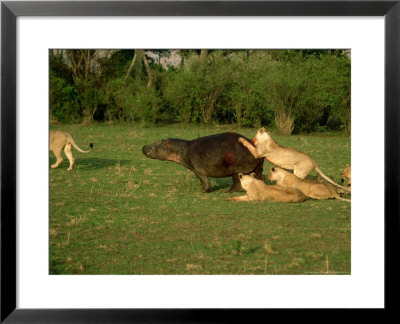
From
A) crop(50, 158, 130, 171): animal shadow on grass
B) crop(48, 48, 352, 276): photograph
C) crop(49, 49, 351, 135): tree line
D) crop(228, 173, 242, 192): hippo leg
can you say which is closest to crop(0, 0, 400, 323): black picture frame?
crop(48, 48, 352, 276): photograph

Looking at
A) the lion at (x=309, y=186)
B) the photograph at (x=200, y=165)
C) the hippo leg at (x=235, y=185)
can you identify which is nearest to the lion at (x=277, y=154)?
the photograph at (x=200, y=165)

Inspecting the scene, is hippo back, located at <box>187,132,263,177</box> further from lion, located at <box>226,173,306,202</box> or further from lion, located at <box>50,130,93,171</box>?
lion, located at <box>50,130,93,171</box>

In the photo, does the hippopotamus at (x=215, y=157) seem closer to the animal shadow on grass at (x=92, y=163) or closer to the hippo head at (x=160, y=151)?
the hippo head at (x=160, y=151)

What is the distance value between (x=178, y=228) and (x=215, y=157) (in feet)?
8.78

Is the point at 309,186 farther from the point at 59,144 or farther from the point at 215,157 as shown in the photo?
the point at 59,144

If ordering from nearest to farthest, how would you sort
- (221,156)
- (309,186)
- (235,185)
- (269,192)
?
(269,192)
(309,186)
(221,156)
(235,185)

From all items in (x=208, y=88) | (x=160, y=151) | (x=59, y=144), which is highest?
(x=208, y=88)

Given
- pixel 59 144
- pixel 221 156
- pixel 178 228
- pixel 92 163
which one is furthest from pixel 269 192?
pixel 92 163

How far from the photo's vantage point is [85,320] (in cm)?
545

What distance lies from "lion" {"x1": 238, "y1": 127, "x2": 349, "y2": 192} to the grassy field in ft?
3.07

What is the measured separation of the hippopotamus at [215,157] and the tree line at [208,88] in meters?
6.06

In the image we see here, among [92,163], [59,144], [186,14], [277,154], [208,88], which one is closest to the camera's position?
[186,14]

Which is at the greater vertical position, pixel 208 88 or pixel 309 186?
pixel 208 88

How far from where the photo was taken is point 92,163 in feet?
46.2
